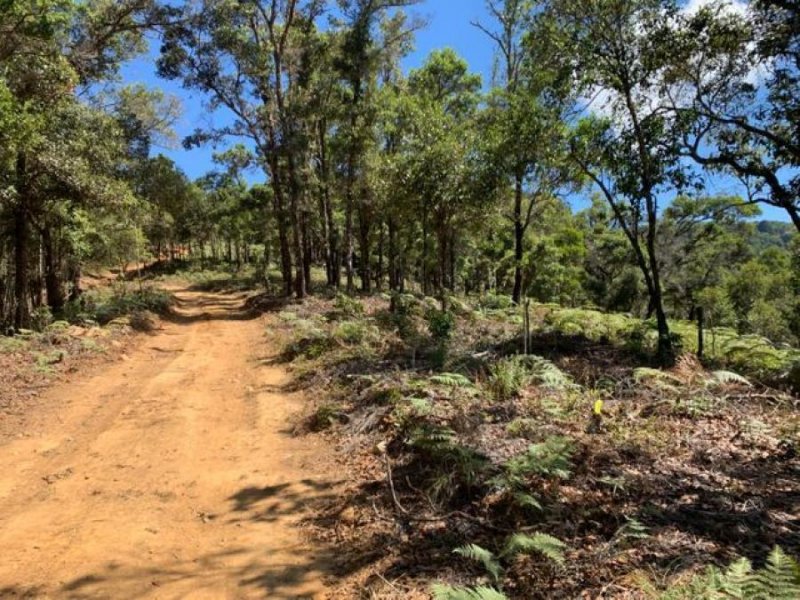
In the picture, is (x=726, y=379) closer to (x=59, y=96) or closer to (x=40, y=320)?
(x=59, y=96)

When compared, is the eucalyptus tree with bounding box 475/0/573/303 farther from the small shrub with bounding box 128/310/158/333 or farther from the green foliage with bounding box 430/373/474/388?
the small shrub with bounding box 128/310/158/333

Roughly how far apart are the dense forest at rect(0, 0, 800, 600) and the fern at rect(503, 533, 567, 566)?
1.2 inches

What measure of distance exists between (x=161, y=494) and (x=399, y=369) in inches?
184

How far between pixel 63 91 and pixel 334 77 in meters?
12.0

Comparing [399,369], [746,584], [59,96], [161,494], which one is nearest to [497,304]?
[399,369]

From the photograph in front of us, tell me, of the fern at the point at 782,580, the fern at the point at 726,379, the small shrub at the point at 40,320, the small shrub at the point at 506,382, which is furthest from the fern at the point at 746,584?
the small shrub at the point at 40,320

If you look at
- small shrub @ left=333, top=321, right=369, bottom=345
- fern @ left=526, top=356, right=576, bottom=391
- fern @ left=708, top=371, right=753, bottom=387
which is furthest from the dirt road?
fern @ left=708, top=371, right=753, bottom=387

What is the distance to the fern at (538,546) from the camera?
3736mm

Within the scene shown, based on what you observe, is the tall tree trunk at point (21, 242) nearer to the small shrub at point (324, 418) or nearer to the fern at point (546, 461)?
the small shrub at point (324, 418)

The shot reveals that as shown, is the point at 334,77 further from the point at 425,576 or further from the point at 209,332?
the point at 425,576

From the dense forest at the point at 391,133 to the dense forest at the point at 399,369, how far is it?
0.32 ft

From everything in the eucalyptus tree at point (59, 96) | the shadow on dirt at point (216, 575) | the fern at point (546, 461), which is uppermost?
the eucalyptus tree at point (59, 96)

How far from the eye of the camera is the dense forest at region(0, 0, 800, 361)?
10109mm

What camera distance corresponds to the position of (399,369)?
9680 millimetres
